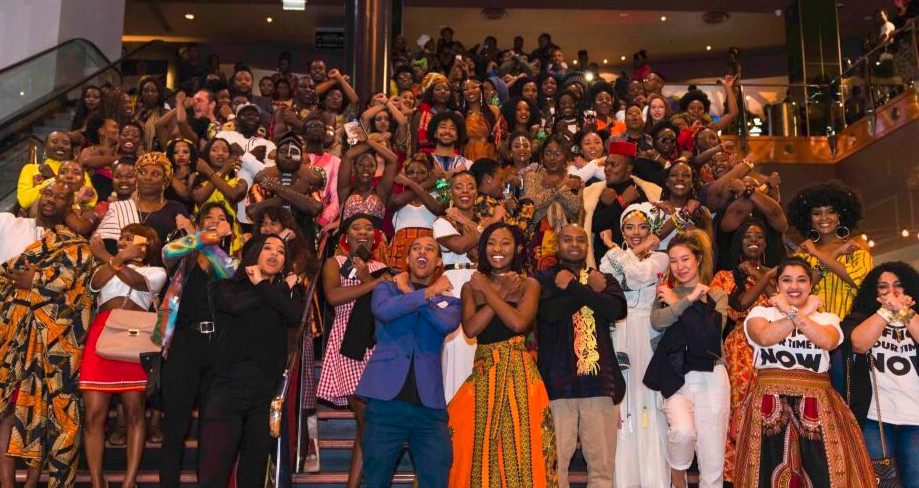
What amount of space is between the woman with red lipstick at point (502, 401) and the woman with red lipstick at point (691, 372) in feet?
2.68

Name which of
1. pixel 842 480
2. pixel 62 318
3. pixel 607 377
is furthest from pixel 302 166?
pixel 842 480

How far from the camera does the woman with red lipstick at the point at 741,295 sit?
19.6 feet

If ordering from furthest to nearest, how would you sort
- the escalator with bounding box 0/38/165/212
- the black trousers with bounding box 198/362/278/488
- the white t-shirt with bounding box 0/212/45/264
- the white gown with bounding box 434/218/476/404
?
the escalator with bounding box 0/38/165/212
the white t-shirt with bounding box 0/212/45/264
the white gown with bounding box 434/218/476/404
the black trousers with bounding box 198/362/278/488

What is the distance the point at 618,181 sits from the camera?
772cm

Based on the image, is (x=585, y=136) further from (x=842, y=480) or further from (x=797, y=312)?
(x=842, y=480)

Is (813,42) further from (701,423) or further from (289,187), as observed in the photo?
(701,423)

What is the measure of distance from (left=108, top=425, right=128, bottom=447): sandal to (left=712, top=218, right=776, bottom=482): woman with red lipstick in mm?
3928

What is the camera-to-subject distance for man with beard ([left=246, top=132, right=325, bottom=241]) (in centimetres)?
725

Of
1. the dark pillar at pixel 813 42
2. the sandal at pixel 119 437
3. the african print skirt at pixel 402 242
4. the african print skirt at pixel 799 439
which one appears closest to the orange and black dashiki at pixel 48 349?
the sandal at pixel 119 437

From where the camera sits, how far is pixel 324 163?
837 centimetres

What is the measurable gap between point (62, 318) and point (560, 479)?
338 centimetres

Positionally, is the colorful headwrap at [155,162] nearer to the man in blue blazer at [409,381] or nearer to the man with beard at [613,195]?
the man in blue blazer at [409,381]

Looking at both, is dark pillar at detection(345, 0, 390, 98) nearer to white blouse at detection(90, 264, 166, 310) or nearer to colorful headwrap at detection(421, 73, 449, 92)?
colorful headwrap at detection(421, 73, 449, 92)

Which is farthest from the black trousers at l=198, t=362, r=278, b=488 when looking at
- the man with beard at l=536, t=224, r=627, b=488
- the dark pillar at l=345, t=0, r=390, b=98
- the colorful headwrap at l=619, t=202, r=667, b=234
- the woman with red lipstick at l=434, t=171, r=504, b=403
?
the dark pillar at l=345, t=0, r=390, b=98
